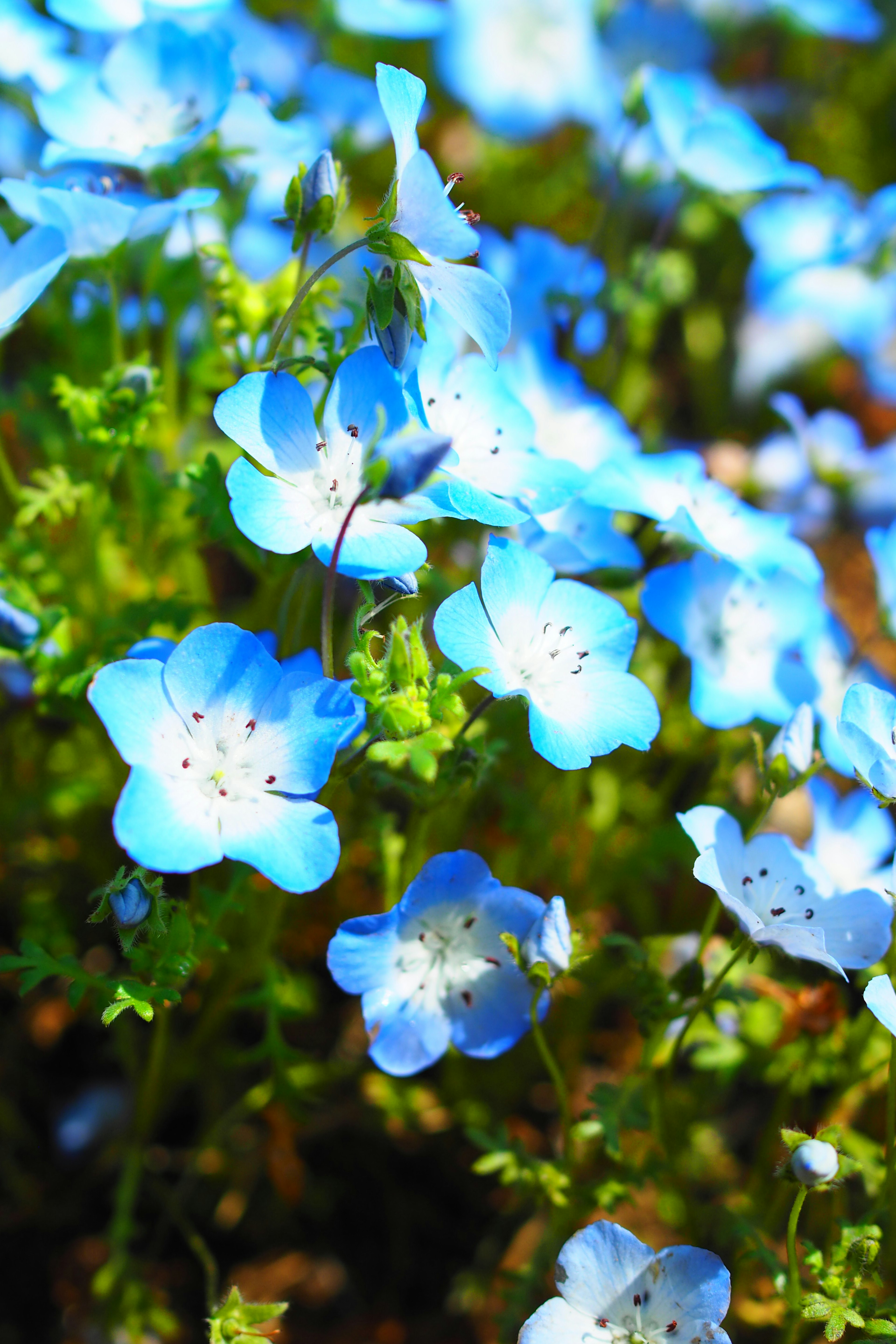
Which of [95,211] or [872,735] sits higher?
[95,211]

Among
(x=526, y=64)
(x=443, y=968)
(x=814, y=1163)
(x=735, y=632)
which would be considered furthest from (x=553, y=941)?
(x=526, y=64)

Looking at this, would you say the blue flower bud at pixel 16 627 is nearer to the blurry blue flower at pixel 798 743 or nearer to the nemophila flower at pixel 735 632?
the nemophila flower at pixel 735 632

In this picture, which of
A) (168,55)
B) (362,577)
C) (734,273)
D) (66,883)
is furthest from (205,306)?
(734,273)

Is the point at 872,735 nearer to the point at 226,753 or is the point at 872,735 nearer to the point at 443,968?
the point at 443,968

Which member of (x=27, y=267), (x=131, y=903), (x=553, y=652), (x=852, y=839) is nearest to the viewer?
(x=131, y=903)

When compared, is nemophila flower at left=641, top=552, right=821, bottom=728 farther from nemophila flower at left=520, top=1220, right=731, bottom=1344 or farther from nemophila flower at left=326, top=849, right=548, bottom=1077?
nemophila flower at left=520, top=1220, right=731, bottom=1344

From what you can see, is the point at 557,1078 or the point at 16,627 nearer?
the point at 557,1078
